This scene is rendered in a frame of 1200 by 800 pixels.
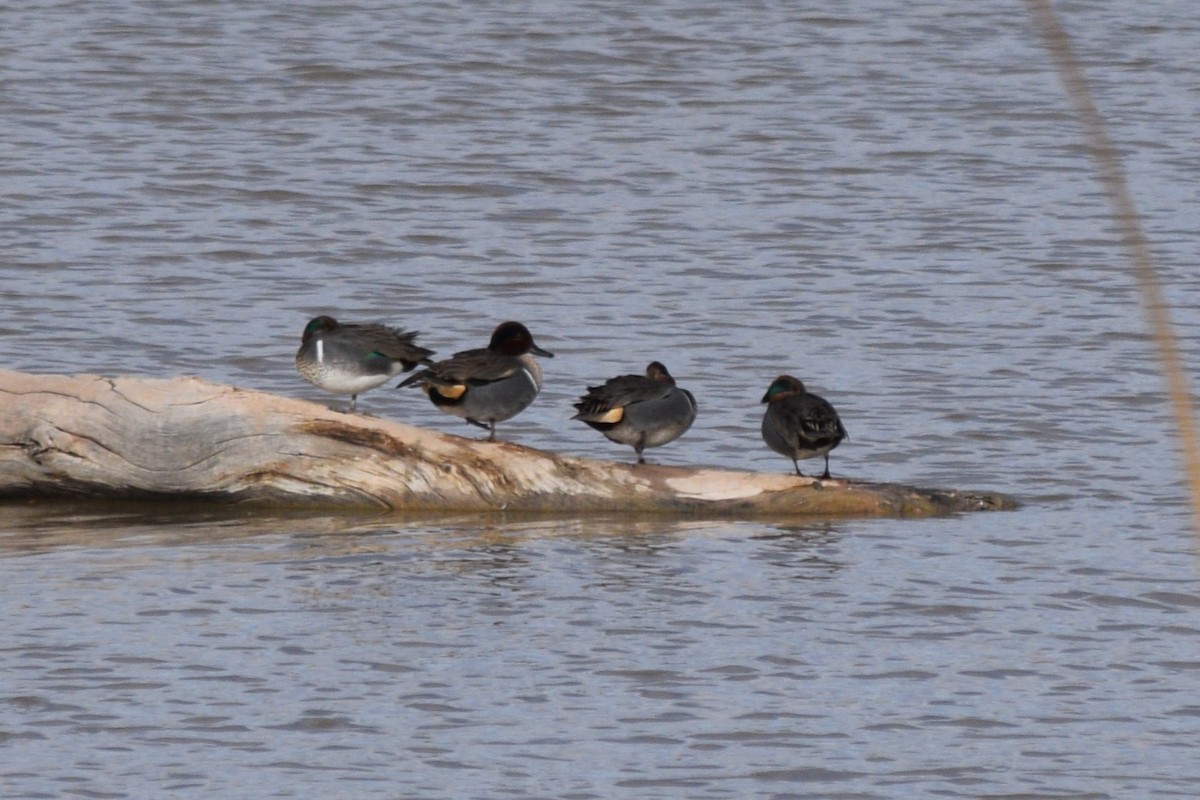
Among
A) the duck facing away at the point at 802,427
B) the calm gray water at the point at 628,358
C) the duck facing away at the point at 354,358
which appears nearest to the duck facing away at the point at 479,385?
the duck facing away at the point at 354,358

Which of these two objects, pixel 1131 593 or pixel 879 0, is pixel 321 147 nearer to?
pixel 879 0

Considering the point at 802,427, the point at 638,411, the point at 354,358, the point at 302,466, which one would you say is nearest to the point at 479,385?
the point at 354,358

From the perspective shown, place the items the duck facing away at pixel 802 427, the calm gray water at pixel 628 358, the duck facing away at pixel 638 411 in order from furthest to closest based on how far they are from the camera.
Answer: the duck facing away at pixel 638 411 → the duck facing away at pixel 802 427 → the calm gray water at pixel 628 358

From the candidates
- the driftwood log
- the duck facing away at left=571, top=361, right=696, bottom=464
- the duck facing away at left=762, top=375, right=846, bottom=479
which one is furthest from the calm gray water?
the duck facing away at left=571, top=361, right=696, bottom=464

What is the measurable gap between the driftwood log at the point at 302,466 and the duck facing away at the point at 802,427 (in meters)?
0.16

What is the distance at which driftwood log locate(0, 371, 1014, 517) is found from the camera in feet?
28.6

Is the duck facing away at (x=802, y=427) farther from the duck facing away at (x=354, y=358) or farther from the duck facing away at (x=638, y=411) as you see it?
the duck facing away at (x=354, y=358)

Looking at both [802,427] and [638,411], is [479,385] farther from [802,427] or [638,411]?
[802,427]

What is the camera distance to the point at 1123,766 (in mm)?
6074

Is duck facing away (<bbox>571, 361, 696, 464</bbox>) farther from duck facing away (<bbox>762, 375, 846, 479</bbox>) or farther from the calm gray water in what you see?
the calm gray water

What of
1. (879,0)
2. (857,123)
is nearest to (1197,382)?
(857,123)

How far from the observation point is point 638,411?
30.0ft

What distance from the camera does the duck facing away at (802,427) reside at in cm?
902

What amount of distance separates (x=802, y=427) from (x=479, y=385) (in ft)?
4.44
